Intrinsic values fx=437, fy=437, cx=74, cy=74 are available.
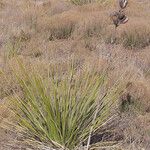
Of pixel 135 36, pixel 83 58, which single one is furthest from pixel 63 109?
pixel 135 36

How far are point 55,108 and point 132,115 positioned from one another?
1167mm

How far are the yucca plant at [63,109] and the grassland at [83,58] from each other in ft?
0.07

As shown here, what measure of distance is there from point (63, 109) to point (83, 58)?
8.42 ft

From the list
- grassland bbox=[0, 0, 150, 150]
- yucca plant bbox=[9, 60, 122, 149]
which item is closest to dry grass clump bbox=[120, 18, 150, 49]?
grassland bbox=[0, 0, 150, 150]

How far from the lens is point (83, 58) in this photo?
19.9 feet

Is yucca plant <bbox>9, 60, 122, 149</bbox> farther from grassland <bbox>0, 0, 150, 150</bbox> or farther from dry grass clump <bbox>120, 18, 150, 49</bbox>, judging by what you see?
dry grass clump <bbox>120, 18, 150, 49</bbox>

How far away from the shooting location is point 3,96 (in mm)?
4820

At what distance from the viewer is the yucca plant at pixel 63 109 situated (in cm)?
351

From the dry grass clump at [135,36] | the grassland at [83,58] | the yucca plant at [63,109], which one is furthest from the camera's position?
the dry grass clump at [135,36]

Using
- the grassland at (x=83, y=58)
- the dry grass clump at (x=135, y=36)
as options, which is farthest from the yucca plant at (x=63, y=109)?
the dry grass clump at (x=135, y=36)

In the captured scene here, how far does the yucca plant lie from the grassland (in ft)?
0.07

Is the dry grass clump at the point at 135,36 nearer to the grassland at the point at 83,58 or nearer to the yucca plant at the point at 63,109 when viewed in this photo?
the grassland at the point at 83,58

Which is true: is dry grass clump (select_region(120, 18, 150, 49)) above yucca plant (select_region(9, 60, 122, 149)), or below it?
below

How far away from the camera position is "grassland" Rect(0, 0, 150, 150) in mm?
3812
